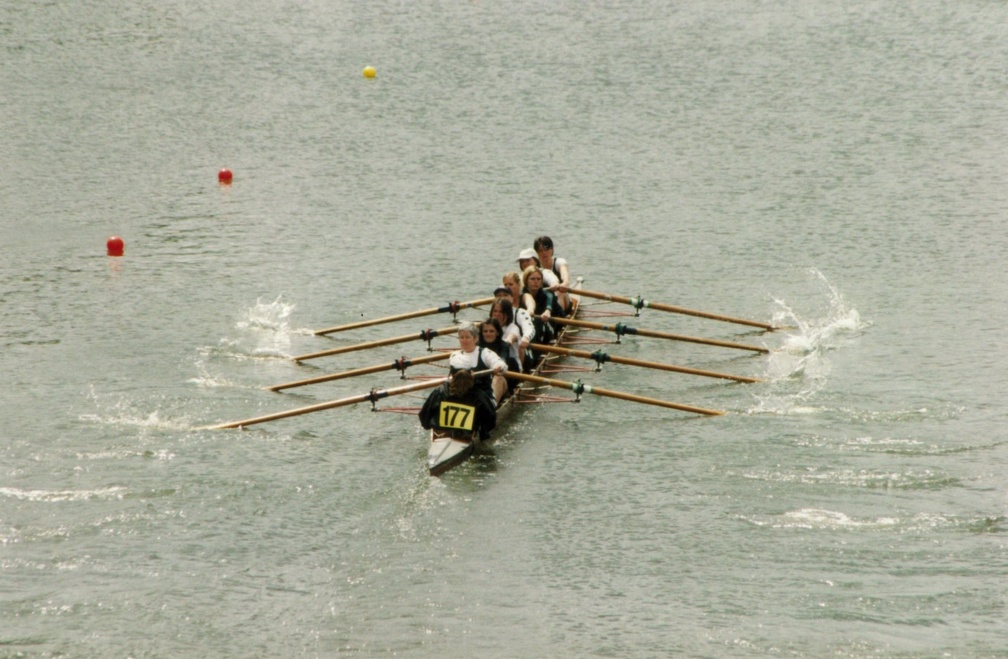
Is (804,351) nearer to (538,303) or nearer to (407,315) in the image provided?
(538,303)

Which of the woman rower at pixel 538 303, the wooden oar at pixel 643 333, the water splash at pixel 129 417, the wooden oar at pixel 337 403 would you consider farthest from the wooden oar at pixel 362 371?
the wooden oar at pixel 643 333

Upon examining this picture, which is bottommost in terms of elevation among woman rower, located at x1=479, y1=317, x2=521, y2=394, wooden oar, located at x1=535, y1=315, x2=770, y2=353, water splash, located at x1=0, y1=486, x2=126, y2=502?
water splash, located at x1=0, y1=486, x2=126, y2=502

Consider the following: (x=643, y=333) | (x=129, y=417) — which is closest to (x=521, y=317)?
(x=643, y=333)

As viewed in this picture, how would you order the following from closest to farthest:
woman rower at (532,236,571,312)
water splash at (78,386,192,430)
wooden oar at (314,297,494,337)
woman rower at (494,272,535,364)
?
water splash at (78,386,192,430), woman rower at (494,272,535,364), wooden oar at (314,297,494,337), woman rower at (532,236,571,312)

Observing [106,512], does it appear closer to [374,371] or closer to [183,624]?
[183,624]

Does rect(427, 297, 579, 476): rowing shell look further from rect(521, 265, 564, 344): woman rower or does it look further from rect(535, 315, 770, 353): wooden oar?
rect(535, 315, 770, 353): wooden oar

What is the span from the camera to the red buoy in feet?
74.1

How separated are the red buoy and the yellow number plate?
34.1ft

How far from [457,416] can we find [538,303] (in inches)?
158

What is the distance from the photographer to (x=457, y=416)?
1420cm

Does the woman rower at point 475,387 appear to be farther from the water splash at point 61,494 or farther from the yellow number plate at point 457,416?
the water splash at point 61,494

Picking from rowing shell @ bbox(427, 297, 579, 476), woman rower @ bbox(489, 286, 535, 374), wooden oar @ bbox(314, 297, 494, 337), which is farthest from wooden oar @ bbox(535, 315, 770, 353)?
rowing shell @ bbox(427, 297, 579, 476)

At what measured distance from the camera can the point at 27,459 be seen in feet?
47.0

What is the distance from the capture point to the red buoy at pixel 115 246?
22.6 metres
